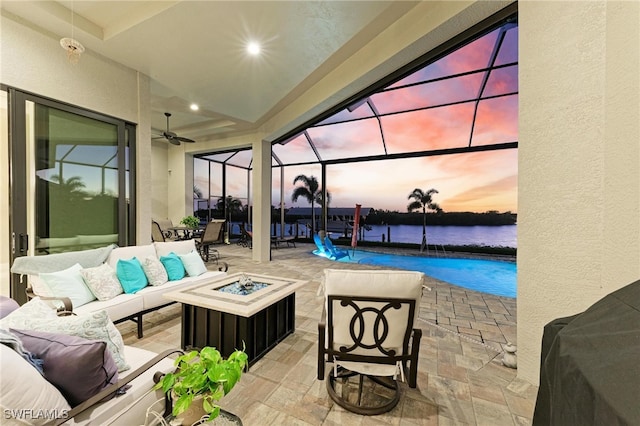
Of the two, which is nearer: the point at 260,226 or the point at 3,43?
the point at 3,43

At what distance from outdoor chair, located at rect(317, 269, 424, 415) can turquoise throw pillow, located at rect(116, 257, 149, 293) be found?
2333mm

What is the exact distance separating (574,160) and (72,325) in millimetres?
3183

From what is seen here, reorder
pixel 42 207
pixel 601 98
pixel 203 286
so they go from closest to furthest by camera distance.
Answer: pixel 601 98
pixel 203 286
pixel 42 207

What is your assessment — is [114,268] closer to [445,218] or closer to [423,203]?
[423,203]

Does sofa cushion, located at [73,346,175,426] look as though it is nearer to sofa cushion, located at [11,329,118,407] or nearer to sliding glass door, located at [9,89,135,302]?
sofa cushion, located at [11,329,118,407]

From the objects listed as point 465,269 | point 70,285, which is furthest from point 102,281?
point 465,269

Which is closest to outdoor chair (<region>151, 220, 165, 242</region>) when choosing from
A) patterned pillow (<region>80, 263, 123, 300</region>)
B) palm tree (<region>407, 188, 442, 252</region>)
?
patterned pillow (<region>80, 263, 123, 300</region>)

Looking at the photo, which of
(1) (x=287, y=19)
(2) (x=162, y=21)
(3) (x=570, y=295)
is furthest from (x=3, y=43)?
(3) (x=570, y=295)

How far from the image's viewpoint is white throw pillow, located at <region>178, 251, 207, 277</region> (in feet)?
11.4

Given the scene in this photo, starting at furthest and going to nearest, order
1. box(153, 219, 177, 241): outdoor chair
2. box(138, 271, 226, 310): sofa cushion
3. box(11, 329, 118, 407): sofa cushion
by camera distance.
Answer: box(153, 219, 177, 241): outdoor chair → box(138, 271, 226, 310): sofa cushion → box(11, 329, 118, 407): sofa cushion

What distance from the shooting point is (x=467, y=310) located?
3.63m

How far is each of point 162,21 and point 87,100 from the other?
175 cm

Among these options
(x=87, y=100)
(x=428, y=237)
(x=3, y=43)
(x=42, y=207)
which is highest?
(x=3, y=43)

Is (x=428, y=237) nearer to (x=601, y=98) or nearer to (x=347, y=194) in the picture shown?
(x=347, y=194)
